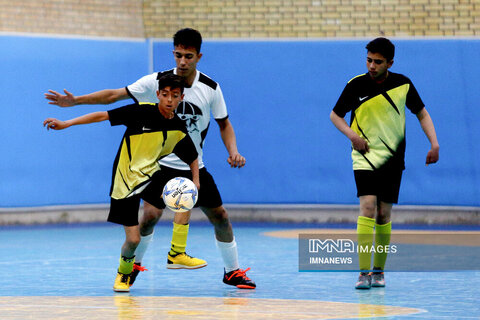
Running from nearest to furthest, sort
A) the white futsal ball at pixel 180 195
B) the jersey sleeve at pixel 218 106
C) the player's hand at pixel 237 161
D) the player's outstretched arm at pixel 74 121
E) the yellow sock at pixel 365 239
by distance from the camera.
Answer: the player's outstretched arm at pixel 74 121 < the white futsal ball at pixel 180 195 < the player's hand at pixel 237 161 < the yellow sock at pixel 365 239 < the jersey sleeve at pixel 218 106

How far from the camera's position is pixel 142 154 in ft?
27.2

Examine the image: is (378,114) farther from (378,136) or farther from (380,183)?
(380,183)

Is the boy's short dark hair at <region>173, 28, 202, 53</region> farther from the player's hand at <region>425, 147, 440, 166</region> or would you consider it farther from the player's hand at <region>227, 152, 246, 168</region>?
the player's hand at <region>425, 147, 440, 166</region>

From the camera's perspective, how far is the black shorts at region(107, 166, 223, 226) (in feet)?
26.8

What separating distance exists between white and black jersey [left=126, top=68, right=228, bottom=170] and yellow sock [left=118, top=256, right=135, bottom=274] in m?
0.89

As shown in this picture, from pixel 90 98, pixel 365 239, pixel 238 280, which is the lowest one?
pixel 238 280

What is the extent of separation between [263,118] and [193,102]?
718 cm

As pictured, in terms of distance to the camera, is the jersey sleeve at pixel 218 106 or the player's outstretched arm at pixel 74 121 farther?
the jersey sleeve at pixel 218 106

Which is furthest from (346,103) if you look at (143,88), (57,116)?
(57,116)

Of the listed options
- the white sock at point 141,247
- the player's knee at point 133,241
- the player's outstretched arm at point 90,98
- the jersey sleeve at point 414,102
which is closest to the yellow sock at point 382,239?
the jersey sleeve at point 414,102

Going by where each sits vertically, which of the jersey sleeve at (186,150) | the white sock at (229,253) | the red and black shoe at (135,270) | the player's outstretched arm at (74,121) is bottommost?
the red and black shoe at (135,270)

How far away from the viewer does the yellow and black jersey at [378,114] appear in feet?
28.8

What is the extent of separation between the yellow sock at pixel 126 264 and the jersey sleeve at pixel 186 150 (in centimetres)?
94

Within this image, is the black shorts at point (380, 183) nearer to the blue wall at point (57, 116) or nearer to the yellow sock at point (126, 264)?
the yellow sock at point (126, 264)
